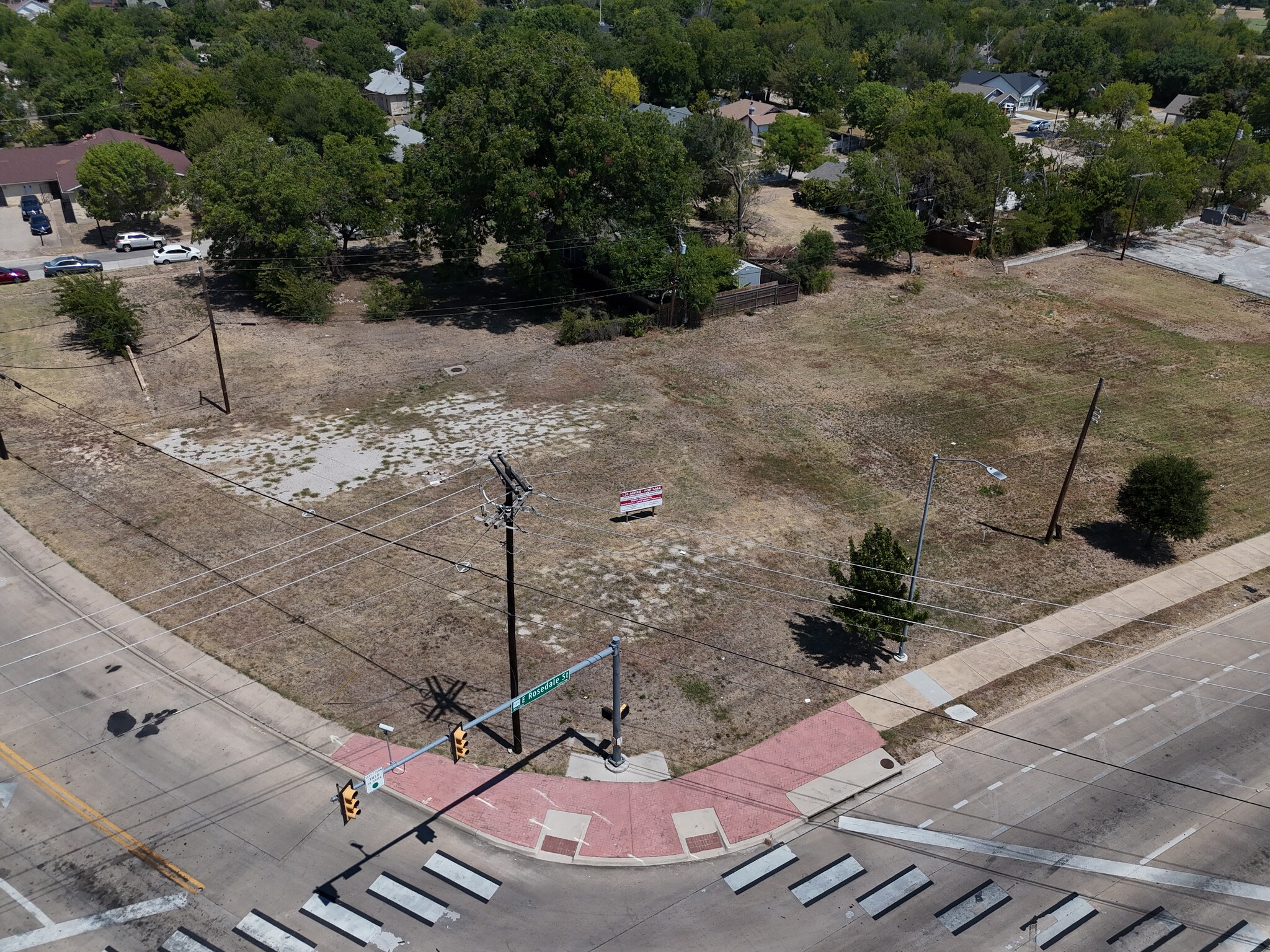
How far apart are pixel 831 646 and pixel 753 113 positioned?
252 feet

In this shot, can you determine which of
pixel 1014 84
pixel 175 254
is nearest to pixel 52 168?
pixel 175 254

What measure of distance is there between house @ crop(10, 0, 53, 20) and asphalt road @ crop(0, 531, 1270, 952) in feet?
585

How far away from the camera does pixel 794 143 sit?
79875 mm

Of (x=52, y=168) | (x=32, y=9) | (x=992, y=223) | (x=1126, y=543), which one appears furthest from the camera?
(x=32, y=9)

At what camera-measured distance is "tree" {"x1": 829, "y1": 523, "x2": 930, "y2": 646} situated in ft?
91.9

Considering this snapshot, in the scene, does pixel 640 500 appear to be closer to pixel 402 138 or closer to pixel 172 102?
pixel 402 138

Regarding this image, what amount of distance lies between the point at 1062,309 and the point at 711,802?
45.0m

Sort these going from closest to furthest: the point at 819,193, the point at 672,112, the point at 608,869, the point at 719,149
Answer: the point at 608,869 → the point at 719,149 → the point at 819,193 → the point at 672,112

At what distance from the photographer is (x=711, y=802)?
2384 centimetres

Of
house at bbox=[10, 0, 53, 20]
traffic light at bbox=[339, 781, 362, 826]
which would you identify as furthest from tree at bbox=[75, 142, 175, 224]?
house at bbox=[10, 0, 53, 20]

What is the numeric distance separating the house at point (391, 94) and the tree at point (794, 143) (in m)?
46.8

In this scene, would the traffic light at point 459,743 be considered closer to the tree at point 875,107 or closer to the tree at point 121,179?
the tree at point 121,179

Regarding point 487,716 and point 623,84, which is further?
point 623,84

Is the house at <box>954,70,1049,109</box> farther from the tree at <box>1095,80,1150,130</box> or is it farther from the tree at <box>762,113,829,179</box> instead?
the tree at <box>762,113,829,179</box>
